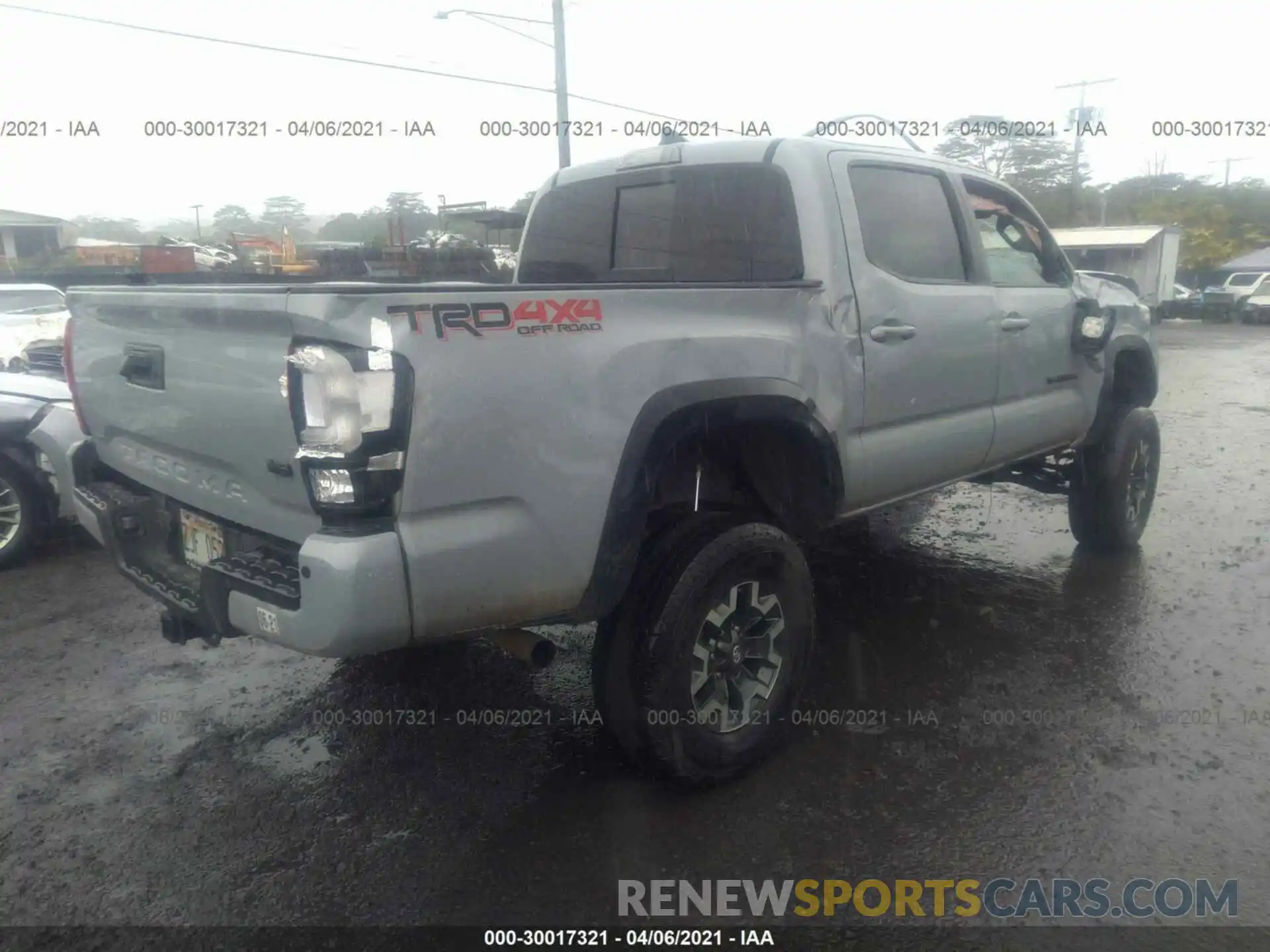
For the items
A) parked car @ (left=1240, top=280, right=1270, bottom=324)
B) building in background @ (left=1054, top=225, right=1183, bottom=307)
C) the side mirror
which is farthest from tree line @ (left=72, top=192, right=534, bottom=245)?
parked car @ (left=1240, top=280, right=1270, bottom=324)

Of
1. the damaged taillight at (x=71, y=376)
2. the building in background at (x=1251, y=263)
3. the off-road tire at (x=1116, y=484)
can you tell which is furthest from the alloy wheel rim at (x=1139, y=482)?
the building in background at (x=1251, y=263)

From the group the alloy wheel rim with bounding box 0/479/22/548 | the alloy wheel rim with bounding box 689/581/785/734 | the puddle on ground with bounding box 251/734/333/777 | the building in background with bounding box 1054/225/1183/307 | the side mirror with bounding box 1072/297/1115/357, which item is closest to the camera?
the alloy wheel rim with bounding box 689/581/785/734

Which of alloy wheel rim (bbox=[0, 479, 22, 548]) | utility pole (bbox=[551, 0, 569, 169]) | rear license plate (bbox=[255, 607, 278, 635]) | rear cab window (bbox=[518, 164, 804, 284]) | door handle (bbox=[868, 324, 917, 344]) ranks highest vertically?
utility pole (bbox=[551, 0, 569, 169])

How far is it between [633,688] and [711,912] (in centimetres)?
64

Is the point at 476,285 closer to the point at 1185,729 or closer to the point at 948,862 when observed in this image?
the point at 948,862

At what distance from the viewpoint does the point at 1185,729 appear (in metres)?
3.54

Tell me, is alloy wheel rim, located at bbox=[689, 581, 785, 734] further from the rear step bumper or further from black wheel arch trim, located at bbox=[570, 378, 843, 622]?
the rear step bumper

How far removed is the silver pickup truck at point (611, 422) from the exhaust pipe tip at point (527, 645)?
141 millimetres

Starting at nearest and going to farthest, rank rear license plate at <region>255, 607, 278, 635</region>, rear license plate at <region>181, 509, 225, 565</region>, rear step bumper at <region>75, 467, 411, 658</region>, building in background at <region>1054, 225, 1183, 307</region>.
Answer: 1. rear step bumper at <region>75, 467, 411, 658</region>
2. rear license plate at <region>255, 607, 278, 635</region>
3. rear license plate at <region>181, 509, 225, 565</region>
4. building in background at <region>1054, 225, 1183, 307</region>

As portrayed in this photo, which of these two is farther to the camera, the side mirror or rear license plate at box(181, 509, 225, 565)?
the side mirror

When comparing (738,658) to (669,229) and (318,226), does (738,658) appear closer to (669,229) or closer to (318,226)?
(669,229)

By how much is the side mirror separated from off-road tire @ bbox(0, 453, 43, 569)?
557 centimetres

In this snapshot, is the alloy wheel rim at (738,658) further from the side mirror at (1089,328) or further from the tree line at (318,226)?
the tree line at (318,226)

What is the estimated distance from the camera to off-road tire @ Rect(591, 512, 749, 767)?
2898 millimetres
